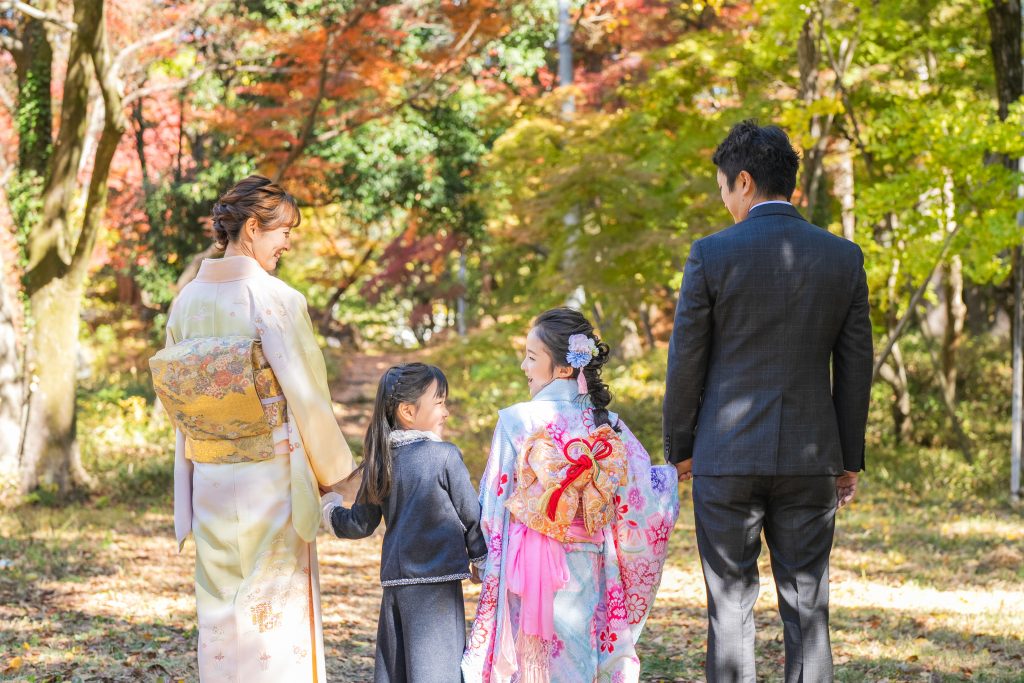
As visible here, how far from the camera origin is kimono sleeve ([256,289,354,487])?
3.08m

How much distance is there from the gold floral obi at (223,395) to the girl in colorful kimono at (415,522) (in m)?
0.30

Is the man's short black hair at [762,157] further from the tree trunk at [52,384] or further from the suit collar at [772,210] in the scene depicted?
the tree trunk at [52,384]

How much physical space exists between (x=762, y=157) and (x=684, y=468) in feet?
3.08

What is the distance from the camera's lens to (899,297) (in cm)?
991

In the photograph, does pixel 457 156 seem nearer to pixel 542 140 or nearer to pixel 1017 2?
pixel 542 140

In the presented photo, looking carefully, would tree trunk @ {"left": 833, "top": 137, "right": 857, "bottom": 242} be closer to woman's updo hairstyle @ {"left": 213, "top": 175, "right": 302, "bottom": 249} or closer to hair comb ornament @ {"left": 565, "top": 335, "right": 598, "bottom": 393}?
hair comb ornament @ {"left": 565, "top": 335, "right": 598, "bottom": 393}

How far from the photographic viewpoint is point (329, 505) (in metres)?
3.19

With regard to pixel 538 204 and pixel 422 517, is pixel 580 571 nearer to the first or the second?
pixel 422 517

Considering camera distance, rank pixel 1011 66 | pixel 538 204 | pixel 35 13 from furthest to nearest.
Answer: pixel 538 204 → pixel 1011 66 → pixel 35 13

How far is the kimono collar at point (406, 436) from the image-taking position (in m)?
3.18

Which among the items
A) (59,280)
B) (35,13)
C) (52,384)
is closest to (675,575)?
(52,384)

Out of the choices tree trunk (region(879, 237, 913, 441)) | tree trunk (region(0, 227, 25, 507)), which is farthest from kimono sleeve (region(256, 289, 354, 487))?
tree trunk (region(879, 237, 913, 441))

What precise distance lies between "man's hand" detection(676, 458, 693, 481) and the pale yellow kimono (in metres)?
1.00

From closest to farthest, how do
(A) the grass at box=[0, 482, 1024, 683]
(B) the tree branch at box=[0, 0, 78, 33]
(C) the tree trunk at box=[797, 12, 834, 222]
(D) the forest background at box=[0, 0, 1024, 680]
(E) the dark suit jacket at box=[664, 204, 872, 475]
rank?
(E) the dark suit jacket at box=[664, 204, 872, 475], (A) the grass at box=[0, 482, 1024, 683], (D) the forest background at box=[0, 0, 1024, 680], (B) the tree branch at box=[0, 0, 78, 33], (C) the tree trunk at box=[797, 12, 834, 222]
